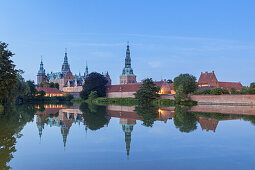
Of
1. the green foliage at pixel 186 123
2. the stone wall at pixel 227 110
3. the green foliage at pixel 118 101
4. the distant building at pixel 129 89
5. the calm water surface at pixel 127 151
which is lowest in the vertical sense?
the calm water surface at pixel 127 151

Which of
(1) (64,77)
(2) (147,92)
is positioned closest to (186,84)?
(2) (147,92)

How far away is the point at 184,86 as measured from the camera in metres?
52.1

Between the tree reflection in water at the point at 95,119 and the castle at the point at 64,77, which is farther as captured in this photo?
the castle at the point at 64,77

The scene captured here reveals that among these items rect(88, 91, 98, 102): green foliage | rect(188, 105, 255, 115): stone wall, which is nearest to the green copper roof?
rect(88, 91, 98, 102): green foliage

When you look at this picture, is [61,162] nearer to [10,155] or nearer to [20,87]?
[10,155]

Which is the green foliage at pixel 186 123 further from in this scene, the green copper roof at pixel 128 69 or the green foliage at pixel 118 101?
the green copper roof at pixel 128 69

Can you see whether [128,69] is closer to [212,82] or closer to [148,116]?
[212,82]

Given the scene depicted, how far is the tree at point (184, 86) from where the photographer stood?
50875mm

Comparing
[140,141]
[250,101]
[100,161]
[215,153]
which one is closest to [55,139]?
[140,141]

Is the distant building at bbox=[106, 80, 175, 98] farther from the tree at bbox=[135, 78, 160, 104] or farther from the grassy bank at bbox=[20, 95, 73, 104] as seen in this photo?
the tree at bbox=[135, 78, 160, 104]

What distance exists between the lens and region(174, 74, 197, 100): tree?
50875mm

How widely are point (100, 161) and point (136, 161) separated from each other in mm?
1063

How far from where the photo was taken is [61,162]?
8.16 m

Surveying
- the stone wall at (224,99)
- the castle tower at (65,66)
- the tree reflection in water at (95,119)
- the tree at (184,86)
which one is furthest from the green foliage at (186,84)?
the castle tower at (65,66)
